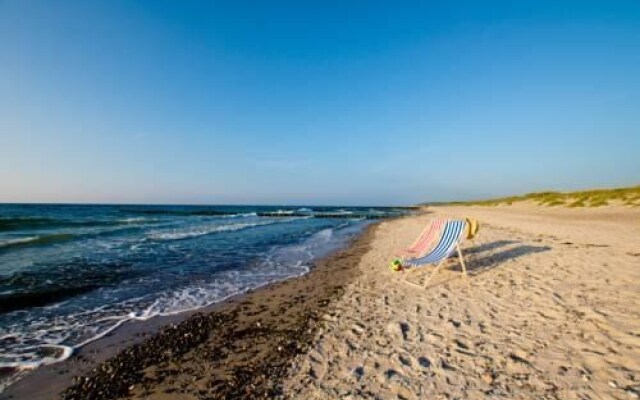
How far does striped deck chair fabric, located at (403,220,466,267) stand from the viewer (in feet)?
24.7

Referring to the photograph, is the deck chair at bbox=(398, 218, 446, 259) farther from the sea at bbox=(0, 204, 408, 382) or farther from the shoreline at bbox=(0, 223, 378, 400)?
the sea at bbox=(0, 204, 408, 382)

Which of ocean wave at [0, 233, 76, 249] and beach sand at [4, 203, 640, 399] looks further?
ocean wave at [0, 233, 76, 249]

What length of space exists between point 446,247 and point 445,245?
0.15 meters

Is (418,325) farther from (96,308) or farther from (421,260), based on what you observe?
(96,308)

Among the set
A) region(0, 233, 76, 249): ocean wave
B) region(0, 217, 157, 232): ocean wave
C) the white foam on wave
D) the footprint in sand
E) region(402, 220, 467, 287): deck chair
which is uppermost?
region(402, 220, 467, 287): deck chair

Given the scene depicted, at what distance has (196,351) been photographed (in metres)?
4.64

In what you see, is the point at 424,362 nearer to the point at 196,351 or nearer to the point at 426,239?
the point at 196,351

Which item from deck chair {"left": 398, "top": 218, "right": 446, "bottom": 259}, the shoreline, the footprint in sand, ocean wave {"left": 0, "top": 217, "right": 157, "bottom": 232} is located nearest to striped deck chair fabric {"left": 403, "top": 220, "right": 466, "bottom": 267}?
deck chair {"left": 398, "top": 218, "right": 446, "bottom": 259}

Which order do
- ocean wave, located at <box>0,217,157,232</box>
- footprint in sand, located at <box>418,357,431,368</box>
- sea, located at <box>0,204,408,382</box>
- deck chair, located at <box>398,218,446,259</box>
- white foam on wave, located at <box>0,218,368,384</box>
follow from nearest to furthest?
1. footprint in sand, located at <box>418,357,431,368</box>
2. white foam on wave, located at <box>0,218,368,384</box>
3. sea, located at <box>0,204,408,382</box>
4. deck chair, located at <box>398,218,446,259</box>
5. ocean wave, located at <box>0,217,157,232</box>

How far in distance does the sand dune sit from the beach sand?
0.02 meters

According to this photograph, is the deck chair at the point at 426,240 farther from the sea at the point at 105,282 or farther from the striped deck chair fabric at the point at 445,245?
the sea at the point at 105,282

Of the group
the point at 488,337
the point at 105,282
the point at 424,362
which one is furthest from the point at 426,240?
the point at 105,282

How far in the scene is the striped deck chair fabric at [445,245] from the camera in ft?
24.7

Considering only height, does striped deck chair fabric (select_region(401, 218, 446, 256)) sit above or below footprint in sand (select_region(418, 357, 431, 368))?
above
